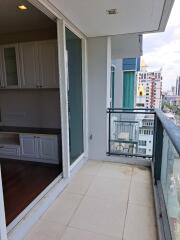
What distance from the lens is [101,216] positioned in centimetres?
192

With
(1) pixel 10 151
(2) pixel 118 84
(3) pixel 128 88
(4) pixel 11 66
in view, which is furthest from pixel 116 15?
(3) pixel 128 88

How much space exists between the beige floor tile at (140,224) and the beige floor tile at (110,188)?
24 cm

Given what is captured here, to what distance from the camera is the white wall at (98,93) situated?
319cm

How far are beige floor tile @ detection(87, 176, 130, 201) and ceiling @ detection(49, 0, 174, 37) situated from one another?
7.51ft

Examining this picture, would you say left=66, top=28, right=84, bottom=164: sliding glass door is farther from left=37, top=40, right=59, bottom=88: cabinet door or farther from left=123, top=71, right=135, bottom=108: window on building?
left=123, top=71, right=135, bottom=108: window on building

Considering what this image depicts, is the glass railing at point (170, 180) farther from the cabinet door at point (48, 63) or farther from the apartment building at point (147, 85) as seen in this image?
the apartment building at point (147, 85)

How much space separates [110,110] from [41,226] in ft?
7.28

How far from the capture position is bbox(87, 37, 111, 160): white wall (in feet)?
10.5

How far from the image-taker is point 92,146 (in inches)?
137

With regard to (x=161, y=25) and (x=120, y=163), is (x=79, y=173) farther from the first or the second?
(x=161, y=25)

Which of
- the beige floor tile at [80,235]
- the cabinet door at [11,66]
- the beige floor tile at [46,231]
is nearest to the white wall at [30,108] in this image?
the cabinet door at [11,66]

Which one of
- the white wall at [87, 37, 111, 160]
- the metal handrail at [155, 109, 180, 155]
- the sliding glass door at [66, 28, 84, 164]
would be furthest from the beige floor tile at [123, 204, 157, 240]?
the white wall at [87, 37, 111, 160]

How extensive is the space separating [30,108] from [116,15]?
239 cm

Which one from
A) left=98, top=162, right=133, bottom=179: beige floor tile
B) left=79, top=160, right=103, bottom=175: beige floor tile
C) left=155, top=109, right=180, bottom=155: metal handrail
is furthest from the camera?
left=79, top=160, right=103, bottom=175: beige floor tile
